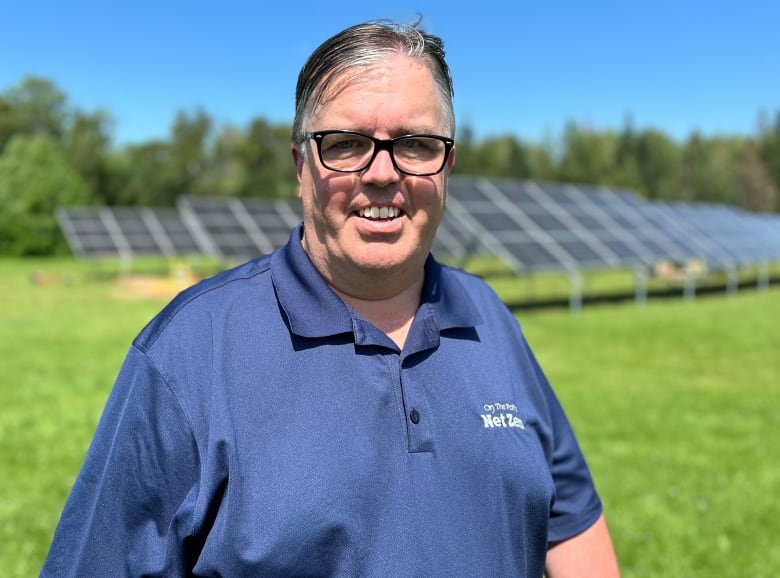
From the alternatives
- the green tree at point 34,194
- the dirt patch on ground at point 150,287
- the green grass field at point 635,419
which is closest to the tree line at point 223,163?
the green tree at point 34,194

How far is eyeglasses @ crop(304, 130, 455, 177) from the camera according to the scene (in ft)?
5.38

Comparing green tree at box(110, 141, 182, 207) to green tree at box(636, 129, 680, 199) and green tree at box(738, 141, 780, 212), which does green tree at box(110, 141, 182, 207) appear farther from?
green tree at box(738, 141, 780, 212)

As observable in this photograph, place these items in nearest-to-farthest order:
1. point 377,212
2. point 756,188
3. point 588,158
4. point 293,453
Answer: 1. point 293,453
2. point 377,212
3. point 588,158
4. point 756,188

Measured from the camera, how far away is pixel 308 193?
5.67ft

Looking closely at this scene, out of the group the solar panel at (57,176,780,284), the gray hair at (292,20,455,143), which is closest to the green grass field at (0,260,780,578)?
the solar panel at (57,176,780,284)

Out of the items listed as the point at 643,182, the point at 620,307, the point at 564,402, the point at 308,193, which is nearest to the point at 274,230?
the point at 620,307

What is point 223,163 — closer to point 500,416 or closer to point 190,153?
point 190,153

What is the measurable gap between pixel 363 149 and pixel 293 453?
0.68 m

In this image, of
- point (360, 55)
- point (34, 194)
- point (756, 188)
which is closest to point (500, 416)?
point (360, 55)

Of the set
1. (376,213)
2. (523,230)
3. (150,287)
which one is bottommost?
(150,287)

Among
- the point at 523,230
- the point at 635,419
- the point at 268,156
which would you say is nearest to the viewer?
the point at 635,419

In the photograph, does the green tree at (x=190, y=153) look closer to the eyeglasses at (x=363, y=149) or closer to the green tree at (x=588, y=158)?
the green tree at (x=588, y=158)

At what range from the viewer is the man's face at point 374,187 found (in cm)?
162

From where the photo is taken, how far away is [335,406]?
63.5 inches
